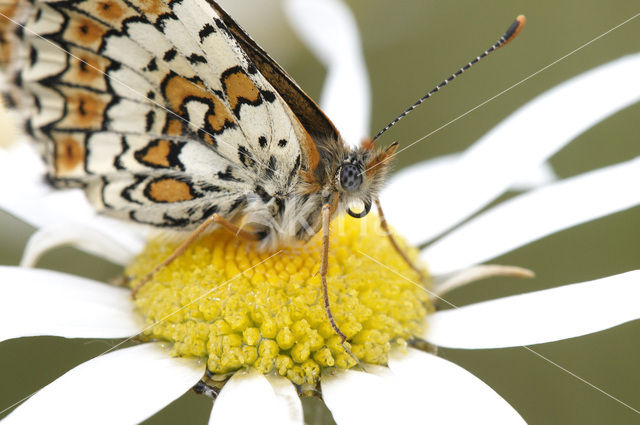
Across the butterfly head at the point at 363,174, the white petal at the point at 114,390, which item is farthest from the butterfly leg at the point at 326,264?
the white petal at the point at 114,390

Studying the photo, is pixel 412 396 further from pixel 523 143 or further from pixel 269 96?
pixel 523 143

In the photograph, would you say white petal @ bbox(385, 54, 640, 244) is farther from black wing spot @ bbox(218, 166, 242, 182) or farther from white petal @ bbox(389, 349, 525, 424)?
black wing spot @ bbox(218, 166, 242, 182)

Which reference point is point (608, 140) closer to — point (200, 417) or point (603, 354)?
point (603, 354)

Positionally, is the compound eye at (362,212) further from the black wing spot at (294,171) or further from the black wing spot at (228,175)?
the black wing spot at (228,175)

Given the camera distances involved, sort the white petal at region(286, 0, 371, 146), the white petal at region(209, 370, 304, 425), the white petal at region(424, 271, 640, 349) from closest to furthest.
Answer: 1. the white petal at region(209, 370, 304, 425)
2. the white petal at region(424, 271, 640, 349)
3. the white petal at region(286, 0, 371, 146)

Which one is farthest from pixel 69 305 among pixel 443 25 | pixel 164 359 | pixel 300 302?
pixel 443 25

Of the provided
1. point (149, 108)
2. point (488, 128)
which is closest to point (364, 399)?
point (149, 108)

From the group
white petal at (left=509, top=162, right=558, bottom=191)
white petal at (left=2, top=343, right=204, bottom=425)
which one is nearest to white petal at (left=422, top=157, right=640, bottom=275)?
white petal at (left=509, top=162, right=558, bottom=191)
